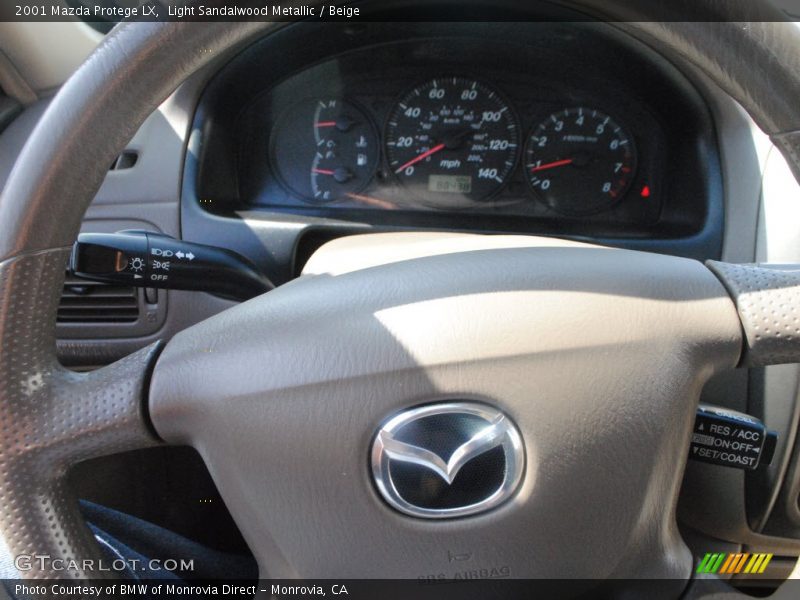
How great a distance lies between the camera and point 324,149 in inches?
77.8

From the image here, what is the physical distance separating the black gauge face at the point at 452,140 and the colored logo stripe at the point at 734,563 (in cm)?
106

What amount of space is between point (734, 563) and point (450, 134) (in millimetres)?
1243

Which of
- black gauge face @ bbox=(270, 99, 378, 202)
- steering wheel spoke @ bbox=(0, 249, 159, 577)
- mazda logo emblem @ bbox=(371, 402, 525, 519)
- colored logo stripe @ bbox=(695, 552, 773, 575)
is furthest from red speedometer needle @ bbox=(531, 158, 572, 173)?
steering wheel spoke @ bbox=(0, 249, 159, 577)

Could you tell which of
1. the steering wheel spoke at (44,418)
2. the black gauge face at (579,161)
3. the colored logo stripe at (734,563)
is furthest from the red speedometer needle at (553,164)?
the steering wheel spoke at (44,418)

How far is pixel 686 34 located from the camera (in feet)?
2.40

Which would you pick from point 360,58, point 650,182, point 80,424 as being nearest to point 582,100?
point 650,182

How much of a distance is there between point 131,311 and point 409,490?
1.07 meters

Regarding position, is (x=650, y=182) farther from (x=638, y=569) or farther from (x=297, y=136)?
(x=638, y=569)

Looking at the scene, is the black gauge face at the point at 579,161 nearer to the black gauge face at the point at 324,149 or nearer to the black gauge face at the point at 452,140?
the black gauge face at the point at 452,140

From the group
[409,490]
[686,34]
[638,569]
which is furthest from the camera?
[638,569]

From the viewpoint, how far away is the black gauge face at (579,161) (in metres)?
1.89

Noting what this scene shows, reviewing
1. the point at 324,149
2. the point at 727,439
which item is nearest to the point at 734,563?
the point at 727,439

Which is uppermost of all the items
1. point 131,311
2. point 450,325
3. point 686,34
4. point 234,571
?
point 686,34

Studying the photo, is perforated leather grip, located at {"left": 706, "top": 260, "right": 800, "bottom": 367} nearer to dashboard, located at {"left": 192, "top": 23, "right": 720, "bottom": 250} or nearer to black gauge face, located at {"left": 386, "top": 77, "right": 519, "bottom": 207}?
dashboard, located at {"left": 192, "top": 23, "right": 720, "bottom": 250}
